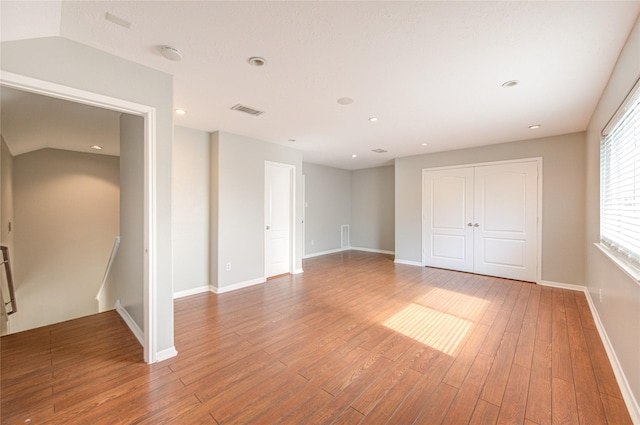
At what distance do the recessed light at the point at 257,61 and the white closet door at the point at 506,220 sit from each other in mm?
4551

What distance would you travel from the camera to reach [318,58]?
6.64 feet

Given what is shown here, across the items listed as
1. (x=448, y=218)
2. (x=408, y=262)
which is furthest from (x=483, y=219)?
(x=408, y=262)

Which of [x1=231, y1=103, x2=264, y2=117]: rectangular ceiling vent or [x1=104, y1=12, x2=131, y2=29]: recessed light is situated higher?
[x1=231, y1=103, x2=264, y2=117]: rectangular ceiling vent

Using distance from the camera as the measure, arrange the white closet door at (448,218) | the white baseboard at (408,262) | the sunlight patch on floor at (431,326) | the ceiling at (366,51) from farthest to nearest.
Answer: the white baseboard at (408,262) → the white closet door at (448,218) → the sunlight patch on floor at (431,326) → the ceiling at (366,51)

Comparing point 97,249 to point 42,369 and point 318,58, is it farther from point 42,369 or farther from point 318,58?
point 318,58

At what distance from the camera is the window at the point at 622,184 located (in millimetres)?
1777

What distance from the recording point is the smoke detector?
1896 mm

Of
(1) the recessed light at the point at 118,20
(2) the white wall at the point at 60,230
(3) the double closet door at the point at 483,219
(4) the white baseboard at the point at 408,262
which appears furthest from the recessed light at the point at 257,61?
(4) the white baseboard at the point at 408,262

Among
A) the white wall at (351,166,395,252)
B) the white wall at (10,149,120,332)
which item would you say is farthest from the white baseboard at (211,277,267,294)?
the white wall at (351,166,395,252)

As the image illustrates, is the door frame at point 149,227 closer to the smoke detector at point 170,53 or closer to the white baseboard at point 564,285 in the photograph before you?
the smoke detector at point 170,53

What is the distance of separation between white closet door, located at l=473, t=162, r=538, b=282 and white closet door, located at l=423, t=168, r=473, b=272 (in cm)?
15

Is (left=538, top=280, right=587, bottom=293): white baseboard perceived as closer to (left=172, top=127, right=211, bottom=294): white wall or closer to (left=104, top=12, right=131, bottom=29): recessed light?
(left=172, top=127, right=211, bottom=294): white wall

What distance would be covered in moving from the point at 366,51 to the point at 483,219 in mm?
4293

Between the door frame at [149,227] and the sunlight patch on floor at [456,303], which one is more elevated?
the door frame at [149,227]
